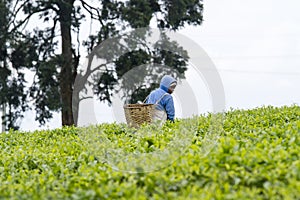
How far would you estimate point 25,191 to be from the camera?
3.35 metres

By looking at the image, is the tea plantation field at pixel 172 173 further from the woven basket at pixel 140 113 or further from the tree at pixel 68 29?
the tree at pixel 68 29

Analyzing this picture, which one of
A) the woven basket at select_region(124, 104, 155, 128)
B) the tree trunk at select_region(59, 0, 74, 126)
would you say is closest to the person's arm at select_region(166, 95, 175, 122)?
the woven basket at select_region(124, 104, 155, 128)

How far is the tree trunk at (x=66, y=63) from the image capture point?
43.6 feet

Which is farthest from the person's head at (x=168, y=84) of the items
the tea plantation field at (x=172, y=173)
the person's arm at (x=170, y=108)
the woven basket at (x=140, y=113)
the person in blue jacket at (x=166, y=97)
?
the tea plantation field at (x=172, y=173)

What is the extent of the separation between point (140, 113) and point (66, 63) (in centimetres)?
667

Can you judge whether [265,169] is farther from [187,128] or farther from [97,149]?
[187,128]

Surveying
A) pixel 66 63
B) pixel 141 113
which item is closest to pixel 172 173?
pixel 141 113

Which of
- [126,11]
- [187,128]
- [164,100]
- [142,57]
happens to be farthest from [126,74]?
[187,128]

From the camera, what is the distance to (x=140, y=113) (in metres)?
6.95

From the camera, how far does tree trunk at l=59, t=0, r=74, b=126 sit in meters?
13.3

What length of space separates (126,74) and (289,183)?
883 cm

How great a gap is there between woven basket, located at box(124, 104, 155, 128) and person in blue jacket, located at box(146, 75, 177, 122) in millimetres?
222

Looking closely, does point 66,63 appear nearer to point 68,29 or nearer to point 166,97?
point 68,29

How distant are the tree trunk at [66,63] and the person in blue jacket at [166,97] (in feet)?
21.1
